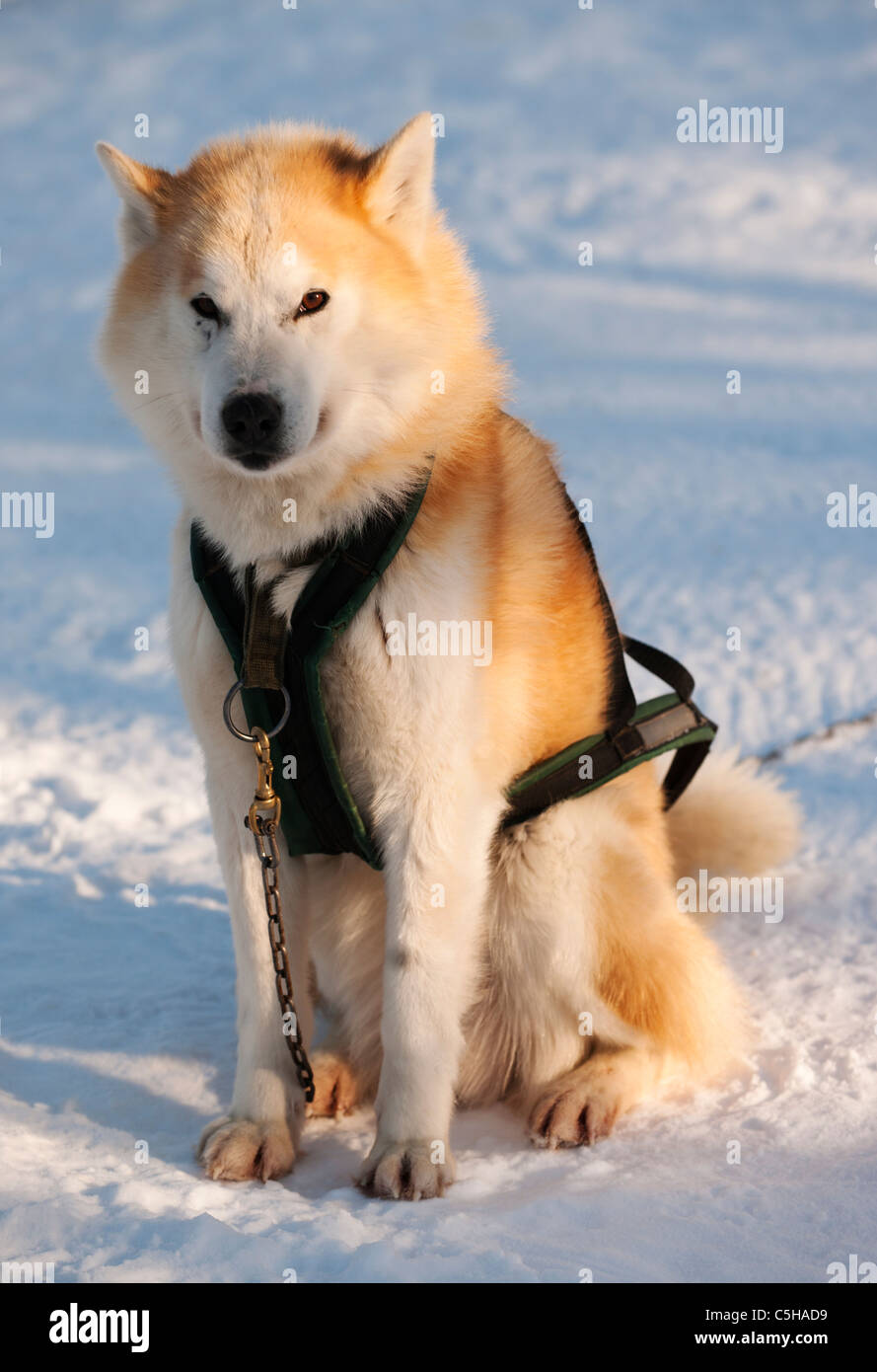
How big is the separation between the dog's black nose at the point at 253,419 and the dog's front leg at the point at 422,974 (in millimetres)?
659

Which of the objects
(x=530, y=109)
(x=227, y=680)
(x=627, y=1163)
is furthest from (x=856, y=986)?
(x=530, y=109)

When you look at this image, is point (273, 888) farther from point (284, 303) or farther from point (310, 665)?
point (284, 303)

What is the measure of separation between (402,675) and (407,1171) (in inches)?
34.5

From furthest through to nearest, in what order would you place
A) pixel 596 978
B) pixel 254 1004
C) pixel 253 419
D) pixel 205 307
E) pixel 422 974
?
pixel 596 978 → pixel 254 1004 → pixel 422 974 → pixel 205 307 → pixel 253 419

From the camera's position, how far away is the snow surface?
214 cm

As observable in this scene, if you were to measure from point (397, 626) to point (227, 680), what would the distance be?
1.21 ft

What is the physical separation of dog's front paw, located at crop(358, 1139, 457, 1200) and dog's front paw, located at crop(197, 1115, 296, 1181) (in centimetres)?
18

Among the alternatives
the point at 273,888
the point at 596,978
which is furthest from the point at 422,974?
the point at 596,978

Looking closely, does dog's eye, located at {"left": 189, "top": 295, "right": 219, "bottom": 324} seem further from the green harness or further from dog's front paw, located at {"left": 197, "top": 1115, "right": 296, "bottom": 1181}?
dog's front paw, located at {"left": 197, "top": 1115, "right": 296, "bottom": 1181}

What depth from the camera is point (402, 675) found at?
222cm

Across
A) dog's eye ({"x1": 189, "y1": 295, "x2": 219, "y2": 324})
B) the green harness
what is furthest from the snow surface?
dog's eye ({"x1": 189, "y1": 295, "x2": 219, "y2": 324})

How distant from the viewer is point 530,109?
10.2m
